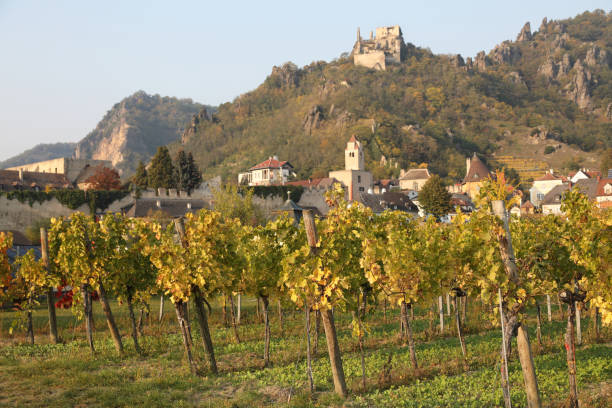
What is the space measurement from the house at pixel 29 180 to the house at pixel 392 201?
45083 mm

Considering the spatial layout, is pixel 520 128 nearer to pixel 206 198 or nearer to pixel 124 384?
pixel 206 198

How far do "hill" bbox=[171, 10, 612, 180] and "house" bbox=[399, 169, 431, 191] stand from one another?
8.81 meters

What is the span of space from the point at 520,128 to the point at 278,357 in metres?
158

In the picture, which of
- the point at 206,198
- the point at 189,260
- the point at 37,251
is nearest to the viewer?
the point at 189,260

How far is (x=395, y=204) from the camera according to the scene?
83.4 m

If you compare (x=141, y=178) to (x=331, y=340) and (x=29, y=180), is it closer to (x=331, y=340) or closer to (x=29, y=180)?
(x=29, y=180)

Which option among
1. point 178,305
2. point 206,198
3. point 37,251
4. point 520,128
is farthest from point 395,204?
point 520,128

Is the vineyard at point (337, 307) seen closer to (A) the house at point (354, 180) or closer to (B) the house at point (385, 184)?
(A) the house at point (354, 180)

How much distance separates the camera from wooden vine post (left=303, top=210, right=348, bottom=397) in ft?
34.7

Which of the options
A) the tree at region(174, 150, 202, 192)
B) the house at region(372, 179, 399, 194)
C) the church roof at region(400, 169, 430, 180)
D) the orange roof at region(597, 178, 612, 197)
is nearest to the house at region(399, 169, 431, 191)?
the church roof at region(400, 169, 430, 180)

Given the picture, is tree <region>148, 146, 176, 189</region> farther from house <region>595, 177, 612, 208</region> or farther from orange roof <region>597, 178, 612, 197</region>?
orange roof <region>597, 178, 612, 197</region>

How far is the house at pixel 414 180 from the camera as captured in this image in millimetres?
105875

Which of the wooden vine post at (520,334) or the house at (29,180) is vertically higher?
the house at (29,180)

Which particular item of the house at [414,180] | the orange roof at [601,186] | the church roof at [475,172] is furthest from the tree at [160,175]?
the church roof at [475,172]
